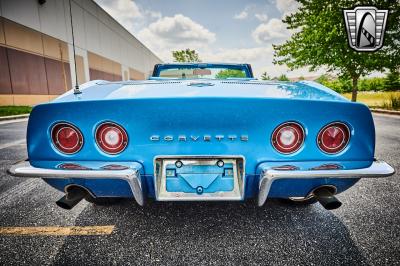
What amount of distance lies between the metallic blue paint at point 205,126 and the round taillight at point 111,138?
0.03m

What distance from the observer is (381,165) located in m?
1.50

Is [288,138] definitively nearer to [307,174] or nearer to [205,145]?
[307,174]

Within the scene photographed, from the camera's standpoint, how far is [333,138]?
4.75 ft

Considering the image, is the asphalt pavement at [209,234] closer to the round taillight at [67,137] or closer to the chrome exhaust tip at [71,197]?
the chrome exhaust tip at [71,197]

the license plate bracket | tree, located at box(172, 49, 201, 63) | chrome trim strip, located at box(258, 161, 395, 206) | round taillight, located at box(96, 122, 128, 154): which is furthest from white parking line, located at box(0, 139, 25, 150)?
tree, located at box(172, 49, 201, 63)

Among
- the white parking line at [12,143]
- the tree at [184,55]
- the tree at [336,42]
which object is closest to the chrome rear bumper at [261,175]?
the white parking line at [12,143]

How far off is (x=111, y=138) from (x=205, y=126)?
22.7 inches

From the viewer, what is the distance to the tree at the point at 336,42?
12750 millimetres

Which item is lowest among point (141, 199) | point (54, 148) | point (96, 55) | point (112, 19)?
point (141, 199)

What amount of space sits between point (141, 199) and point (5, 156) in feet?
12.8

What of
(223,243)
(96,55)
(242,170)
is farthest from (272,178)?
(96,55)

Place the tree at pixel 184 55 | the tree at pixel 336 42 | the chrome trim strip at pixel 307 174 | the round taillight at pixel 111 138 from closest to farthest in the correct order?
the chrome trim strip at pixel 307 174
the round taillight at pixel 111 138
the tree at pixel 336 42
the tree at pixel 184 55

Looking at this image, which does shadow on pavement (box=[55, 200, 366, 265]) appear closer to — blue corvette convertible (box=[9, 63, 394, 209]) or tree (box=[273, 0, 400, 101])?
blue corvette convertible (box=[9, 63, 394, 209])

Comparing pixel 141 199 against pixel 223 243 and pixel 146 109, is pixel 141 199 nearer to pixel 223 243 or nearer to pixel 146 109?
pixel 146 109
